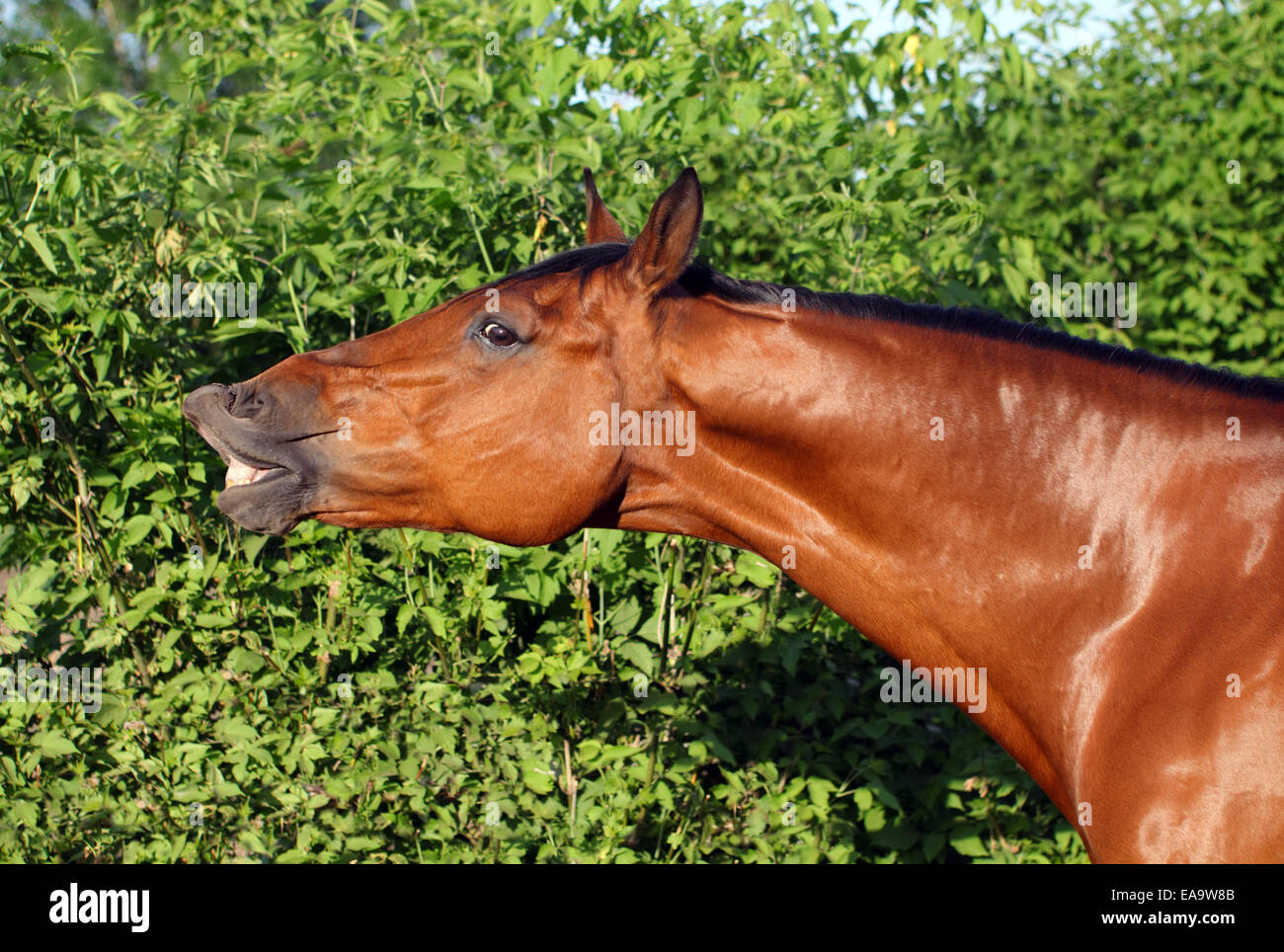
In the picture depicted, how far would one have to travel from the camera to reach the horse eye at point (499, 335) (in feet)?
7.77

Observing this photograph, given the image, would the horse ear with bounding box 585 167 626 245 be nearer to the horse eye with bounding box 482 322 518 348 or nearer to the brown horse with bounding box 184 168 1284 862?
the brown horse with bounding box 184 168 1284 862

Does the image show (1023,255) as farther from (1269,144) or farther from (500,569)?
(1269,144)

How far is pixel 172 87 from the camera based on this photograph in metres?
4.11

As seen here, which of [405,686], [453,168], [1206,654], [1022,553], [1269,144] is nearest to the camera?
[1206,654]

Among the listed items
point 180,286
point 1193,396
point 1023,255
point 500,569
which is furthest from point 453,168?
point 1193,396

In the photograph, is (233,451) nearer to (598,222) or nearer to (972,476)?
(598,222)

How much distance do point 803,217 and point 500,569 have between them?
5.92 feet

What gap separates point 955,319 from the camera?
91.1 inches

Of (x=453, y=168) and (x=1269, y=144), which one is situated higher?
(x=1269, y=144)

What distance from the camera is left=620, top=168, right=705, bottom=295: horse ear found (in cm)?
218
